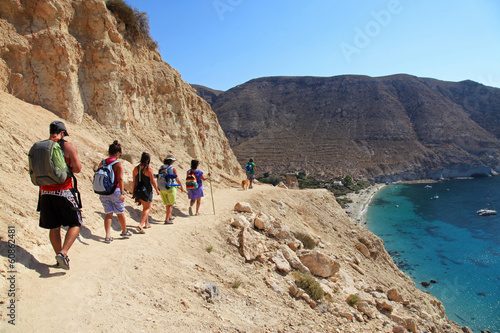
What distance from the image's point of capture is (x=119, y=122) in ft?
37.5

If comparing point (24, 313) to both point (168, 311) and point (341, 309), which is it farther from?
point (341, 309)

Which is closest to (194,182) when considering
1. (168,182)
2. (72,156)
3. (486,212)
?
(168,182)

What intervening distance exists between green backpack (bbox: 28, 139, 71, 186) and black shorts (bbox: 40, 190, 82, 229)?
0.60 ft

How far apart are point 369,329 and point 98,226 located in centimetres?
576

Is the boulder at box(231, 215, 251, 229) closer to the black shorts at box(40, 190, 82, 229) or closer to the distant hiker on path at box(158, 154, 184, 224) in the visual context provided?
the distant hiker on path at box(158, 154, 184, 224)

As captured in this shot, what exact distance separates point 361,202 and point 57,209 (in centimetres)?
5254

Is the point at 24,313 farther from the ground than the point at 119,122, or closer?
closer

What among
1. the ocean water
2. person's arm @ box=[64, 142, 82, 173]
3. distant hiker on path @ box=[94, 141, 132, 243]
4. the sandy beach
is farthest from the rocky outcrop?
the sandy beach

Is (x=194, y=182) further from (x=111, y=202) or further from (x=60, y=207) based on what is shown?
(x=60, y=207)

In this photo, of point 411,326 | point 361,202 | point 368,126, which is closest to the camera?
point 411,326

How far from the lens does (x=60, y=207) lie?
3.56 metres

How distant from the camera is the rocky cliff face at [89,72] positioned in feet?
29.7

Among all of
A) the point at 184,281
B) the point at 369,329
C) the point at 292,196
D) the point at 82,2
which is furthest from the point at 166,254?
the point at 82,2

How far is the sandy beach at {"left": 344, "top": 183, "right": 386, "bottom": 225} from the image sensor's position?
42.2 meters
